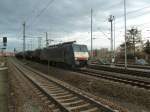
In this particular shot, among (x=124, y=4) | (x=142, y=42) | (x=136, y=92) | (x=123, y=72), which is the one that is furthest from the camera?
(x=142, y=42)

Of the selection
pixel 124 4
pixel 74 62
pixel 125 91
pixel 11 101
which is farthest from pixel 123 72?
pixel 11 101

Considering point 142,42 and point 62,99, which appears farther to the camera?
point 142,42

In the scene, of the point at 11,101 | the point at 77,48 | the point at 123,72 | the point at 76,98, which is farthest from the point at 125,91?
the point at 77,48

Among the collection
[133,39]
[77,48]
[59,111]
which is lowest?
[59,111]

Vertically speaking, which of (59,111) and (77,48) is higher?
(77,48)

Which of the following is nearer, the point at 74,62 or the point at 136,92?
the point at 136,92

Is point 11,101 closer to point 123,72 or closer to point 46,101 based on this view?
point 46,101

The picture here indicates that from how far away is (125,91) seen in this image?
12359 mm

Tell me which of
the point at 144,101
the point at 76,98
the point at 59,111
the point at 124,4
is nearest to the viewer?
the point at 59,111

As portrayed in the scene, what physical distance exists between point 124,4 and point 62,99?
75.7 ft

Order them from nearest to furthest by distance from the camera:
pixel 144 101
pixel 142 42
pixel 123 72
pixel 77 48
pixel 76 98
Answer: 1. pixel 144 101
2. pixel 76 98
3. pixel 123 72
4. pixel 77 48
5. pixel 142 42

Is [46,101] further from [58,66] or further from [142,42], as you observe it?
[142,42]

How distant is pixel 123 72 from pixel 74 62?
553 cm

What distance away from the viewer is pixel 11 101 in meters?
10.4
